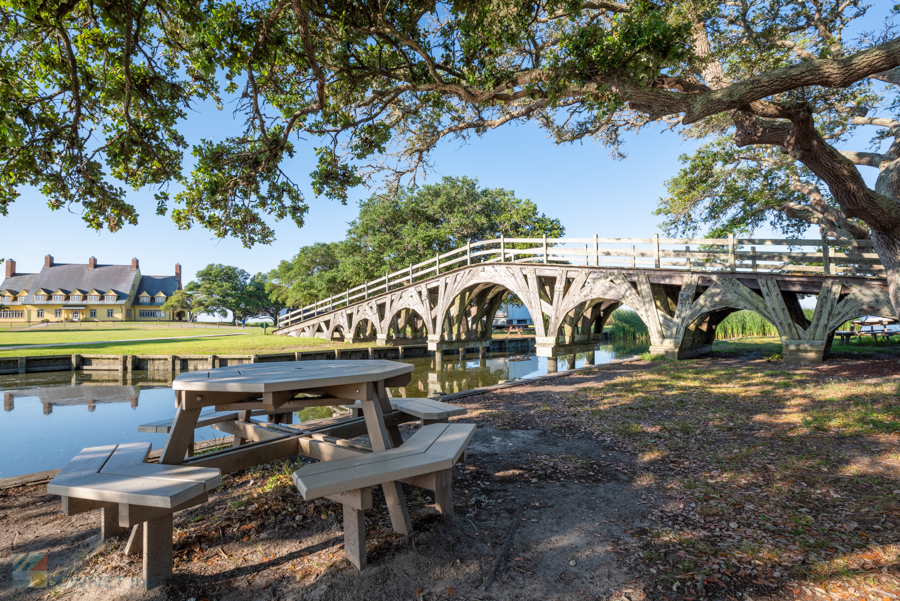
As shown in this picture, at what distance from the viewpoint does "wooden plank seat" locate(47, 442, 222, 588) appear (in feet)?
6.31

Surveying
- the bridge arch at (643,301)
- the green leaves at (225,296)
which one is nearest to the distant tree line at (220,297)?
the green leaves at (225,296)

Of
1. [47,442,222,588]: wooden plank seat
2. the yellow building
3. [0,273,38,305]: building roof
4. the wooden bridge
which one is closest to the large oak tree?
the wooden bridge

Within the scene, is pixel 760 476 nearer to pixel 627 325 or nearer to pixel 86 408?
pixel 86 408

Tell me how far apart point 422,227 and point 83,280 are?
179 feet

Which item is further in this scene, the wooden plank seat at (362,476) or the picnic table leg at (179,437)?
the picnic table leg at (179,437)

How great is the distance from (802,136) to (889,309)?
4.87 meters

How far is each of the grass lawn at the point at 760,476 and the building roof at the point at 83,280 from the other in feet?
213

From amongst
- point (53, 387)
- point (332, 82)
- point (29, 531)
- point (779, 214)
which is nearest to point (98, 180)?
point (332, 82)

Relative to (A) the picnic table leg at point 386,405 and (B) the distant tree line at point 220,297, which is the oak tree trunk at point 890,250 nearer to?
(A) the picnic table leg at point 386,405

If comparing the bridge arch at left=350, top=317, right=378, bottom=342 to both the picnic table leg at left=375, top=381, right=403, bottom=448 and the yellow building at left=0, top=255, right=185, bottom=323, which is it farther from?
the yellow building at left=0, top=255, right=185, bottom=323

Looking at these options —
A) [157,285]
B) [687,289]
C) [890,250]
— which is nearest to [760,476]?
[890,250]

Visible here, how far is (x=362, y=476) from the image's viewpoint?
2.06 m

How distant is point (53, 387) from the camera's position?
12.7 meters

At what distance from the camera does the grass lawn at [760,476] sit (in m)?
2.13
